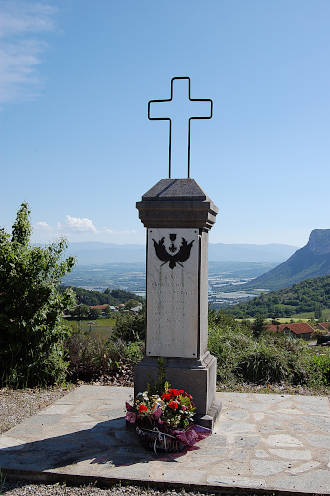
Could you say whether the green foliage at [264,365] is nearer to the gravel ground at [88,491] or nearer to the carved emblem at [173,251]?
the carved emblem at [173,251]

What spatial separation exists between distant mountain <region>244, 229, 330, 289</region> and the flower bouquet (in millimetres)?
120730

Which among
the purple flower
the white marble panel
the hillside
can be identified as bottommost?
the hillside

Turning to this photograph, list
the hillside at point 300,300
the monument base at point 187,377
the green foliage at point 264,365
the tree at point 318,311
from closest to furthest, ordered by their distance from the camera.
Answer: the monument base at point 187,377, the green foliage at point 264,365, the hillside at point 300,300, the tree at point 318,311

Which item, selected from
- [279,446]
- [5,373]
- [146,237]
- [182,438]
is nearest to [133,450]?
[182,438]

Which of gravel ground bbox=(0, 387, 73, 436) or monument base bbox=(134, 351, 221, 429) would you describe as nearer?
monument base bbox=(134, 351, 221, 429)

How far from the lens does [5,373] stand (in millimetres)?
7309

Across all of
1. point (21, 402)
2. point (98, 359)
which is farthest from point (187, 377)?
point (98, 359)

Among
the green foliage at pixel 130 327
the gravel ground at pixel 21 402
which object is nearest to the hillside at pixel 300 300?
the green foliage at pixel 130 327

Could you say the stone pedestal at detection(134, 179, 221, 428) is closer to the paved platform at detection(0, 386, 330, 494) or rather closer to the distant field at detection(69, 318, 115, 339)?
the paved platform at detection(0, 386, 330, 494)

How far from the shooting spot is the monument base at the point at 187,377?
5266mm

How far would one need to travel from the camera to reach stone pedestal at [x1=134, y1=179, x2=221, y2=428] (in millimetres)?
5277

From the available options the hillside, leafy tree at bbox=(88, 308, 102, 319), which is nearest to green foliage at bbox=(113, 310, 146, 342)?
leafy tree at bbox=(88, 308, 102, 319)

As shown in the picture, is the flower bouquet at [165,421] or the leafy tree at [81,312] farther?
the leafy tree at [81,312]

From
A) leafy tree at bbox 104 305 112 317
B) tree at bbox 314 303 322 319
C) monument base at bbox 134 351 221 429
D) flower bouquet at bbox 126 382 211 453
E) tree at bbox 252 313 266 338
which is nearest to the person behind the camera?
flower bouquet at bbox 126 382 211 453
